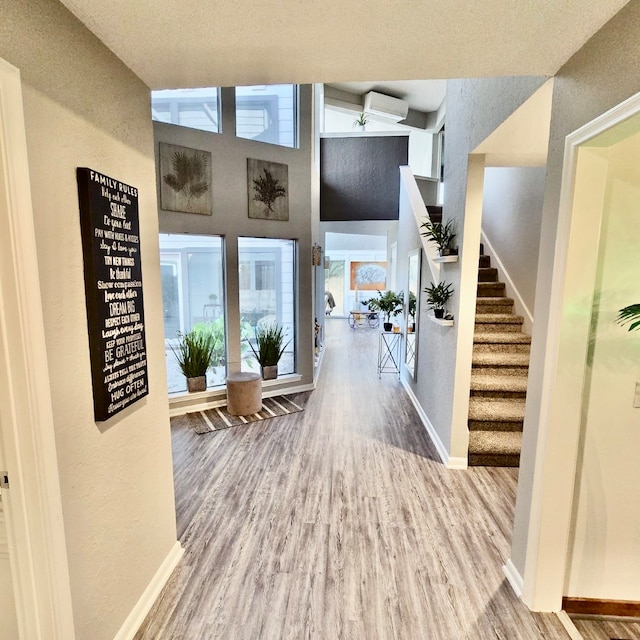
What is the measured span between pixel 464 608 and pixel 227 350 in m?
3.58

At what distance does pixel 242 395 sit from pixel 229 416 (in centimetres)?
29

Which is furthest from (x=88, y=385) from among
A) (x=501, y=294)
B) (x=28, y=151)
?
(x=501, y=294)

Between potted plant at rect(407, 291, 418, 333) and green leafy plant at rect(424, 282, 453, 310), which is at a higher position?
green leafy plant at rect(424, 282, 453, 310)

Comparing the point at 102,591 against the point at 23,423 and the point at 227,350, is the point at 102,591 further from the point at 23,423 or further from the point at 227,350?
the point at 227,350

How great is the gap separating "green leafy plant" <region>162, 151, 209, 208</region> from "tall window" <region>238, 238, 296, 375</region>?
2.51 ft

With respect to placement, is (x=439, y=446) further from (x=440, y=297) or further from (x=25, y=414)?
(x=25, y=414)

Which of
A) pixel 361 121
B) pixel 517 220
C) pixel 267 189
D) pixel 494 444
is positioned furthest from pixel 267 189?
pixel 361 121

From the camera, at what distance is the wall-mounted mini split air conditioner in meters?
7.92

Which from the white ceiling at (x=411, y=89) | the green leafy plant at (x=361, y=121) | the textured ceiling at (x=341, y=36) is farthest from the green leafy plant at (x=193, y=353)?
the white ceiling at (x=411, y=89)

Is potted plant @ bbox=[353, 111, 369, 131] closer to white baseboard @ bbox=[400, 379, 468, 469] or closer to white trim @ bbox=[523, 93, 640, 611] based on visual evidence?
white baseboard @ bbox=[400, 379, 468, 469]

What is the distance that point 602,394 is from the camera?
168 cm

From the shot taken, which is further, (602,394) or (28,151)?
(602,394)

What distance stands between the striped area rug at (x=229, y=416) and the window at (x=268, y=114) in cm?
340

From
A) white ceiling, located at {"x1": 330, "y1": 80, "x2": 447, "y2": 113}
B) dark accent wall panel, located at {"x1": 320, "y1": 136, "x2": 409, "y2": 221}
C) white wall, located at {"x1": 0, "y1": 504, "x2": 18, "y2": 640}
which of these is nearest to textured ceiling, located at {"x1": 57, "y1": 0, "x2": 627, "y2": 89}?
white wall, located at {"x1": 0, "y1": 504, "x2": 18, "y2": 640}
